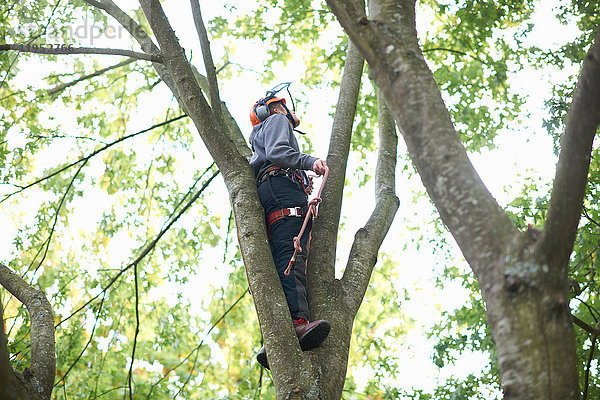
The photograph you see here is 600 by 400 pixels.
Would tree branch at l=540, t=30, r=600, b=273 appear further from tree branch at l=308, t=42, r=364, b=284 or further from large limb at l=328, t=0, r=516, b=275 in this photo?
tree branch at l=308, t=42, r=364, b=284

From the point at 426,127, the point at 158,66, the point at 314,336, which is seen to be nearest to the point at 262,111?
the point at 158,66

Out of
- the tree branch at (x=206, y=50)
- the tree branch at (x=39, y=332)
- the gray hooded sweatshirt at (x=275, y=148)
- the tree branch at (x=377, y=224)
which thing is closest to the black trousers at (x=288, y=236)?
the gray hooded sweatshirt at (x=275, y=148)

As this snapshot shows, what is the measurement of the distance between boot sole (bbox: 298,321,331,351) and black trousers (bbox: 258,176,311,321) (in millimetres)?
178

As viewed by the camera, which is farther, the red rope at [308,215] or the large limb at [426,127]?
the red rope at [308,215]

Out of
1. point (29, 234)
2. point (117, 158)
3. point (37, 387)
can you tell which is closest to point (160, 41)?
point (37, 387)

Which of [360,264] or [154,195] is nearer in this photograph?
[360,264]

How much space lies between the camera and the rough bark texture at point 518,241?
1.54m

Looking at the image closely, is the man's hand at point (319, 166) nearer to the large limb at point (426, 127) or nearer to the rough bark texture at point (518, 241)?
the large limb at point (426, 127)

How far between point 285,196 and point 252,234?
1.73ft

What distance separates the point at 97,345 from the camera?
278 inches

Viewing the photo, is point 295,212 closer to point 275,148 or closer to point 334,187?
point 334,187

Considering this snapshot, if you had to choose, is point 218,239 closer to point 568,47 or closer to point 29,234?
point 29,234

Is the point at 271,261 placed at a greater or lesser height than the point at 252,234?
lesser

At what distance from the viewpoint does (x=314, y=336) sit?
8.52ft
